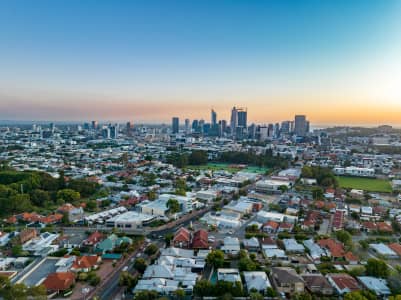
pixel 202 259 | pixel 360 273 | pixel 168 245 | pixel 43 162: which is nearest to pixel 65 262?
pixel 168 245

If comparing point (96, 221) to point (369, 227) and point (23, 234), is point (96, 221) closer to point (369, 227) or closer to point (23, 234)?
point (23, 234)

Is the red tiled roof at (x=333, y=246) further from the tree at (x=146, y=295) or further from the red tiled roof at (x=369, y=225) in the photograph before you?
the tree at (x=146, y=295)

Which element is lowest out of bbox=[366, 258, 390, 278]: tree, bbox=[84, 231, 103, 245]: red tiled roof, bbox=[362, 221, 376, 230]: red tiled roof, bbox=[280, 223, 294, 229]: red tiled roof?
bbox=[84, 231, 103, 245]: red tiled roof

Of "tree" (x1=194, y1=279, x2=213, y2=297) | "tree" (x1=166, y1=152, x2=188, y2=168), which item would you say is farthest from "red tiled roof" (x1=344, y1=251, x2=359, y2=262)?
"tree" (x1=166, y1=152, x2=188, y2=168)

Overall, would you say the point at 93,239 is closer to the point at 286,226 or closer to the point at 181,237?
the point at 181,237

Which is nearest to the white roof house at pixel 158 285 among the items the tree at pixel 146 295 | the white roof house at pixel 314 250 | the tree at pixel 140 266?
the tree at pixel 146 295

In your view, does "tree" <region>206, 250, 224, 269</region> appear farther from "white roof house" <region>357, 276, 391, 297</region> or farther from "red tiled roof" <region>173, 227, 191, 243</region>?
"white roof house" <region>357, 276, 391, 297</region>

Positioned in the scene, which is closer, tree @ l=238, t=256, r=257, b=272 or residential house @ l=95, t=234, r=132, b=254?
tree @ l=238, t=256, r=257, b=272

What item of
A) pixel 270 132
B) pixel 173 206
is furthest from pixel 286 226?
pixel 270 132
